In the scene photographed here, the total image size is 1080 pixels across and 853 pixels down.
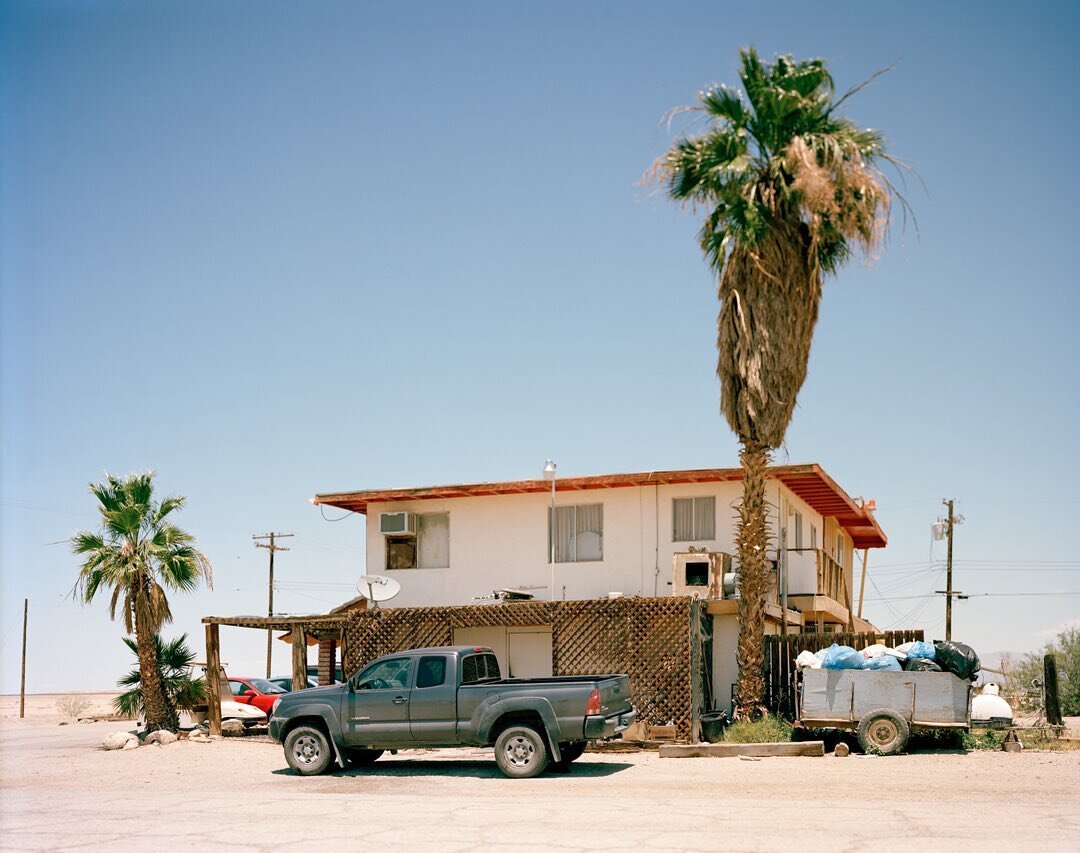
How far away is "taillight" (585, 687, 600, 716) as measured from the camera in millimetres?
15727

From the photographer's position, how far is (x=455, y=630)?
2603 centimetres

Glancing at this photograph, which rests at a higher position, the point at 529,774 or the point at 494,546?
the point at 494,546

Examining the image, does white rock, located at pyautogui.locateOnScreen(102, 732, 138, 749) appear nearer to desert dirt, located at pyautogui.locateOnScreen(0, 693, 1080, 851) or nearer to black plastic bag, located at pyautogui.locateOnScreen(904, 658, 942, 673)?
desert dirt, located at pyautogui.locateOnScreen(0, 693, 1080, 851)

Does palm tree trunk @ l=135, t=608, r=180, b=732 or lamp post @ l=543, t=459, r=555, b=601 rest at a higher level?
lamp post @ l=543, t=459, r=555, b=601

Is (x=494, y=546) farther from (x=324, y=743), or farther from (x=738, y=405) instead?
(x=324, y=743)

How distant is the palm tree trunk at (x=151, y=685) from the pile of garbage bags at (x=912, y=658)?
14579 millimetres

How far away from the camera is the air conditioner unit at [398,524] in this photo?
28.0 m

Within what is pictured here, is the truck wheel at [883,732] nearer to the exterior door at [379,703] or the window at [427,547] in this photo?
the exterior door at [379,703]

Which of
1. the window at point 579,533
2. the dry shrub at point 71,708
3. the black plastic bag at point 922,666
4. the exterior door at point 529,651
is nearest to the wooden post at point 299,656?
the exterior door at point 529,651

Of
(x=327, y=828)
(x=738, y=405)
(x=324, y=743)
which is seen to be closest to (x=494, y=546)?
(x=738, y=405)

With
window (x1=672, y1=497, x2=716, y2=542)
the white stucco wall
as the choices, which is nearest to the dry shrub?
the white stucco wall

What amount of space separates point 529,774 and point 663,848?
593 centimetres

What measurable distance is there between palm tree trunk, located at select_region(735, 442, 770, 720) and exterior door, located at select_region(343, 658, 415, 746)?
23.0 ft

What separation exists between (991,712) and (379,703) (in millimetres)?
9743
